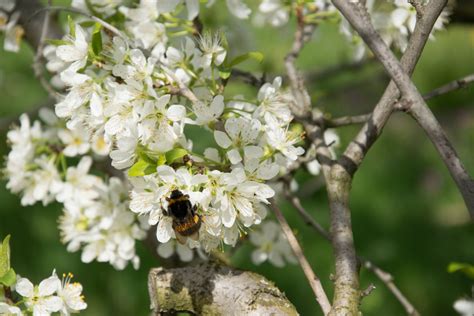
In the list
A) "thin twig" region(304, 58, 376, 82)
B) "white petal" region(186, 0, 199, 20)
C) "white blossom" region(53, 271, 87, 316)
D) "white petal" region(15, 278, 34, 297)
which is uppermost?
"white petal" region(186, 0, 199, 20)

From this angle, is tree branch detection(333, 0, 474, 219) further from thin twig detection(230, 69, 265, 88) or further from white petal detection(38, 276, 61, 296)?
white petal detection(38, 276, 61, 296)

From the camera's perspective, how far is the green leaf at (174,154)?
5.32 ft

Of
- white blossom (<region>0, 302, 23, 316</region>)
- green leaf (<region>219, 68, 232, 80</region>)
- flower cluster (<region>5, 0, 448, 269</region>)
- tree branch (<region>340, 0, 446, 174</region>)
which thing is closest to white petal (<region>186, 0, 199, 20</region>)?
flower cluster (<region>5, 0, 448, 269</region>)

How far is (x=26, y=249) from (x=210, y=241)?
236 cm

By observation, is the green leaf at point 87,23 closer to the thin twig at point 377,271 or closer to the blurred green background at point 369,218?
the blurred green background at point 369,218

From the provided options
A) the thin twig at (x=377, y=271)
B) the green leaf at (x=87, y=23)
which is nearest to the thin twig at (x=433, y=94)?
the thin twig at (x=377, y=271)

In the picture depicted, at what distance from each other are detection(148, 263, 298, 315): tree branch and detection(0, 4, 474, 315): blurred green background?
0.90 meters

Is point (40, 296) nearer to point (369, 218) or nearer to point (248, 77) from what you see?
point (248, 77)

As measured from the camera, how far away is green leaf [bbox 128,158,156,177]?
1.60m

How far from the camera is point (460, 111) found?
206 inches

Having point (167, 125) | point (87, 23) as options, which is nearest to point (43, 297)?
point (167, 125)

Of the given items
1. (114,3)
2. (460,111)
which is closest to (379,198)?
(460,111)

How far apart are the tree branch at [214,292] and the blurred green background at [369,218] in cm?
90

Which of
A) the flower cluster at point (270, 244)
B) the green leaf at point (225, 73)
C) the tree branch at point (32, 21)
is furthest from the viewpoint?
the tree branch at point (32, 21)
